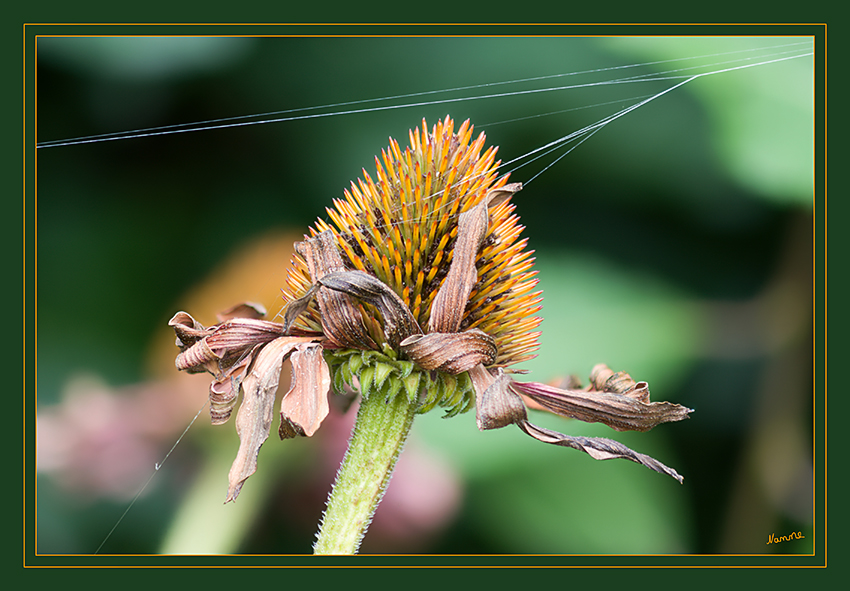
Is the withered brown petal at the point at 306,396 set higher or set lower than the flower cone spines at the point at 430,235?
lower

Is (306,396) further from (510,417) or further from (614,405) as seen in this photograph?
(614,405)

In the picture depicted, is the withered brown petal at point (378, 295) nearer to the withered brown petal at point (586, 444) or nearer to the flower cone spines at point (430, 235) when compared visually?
the flower cone spines at point (430, 235)
